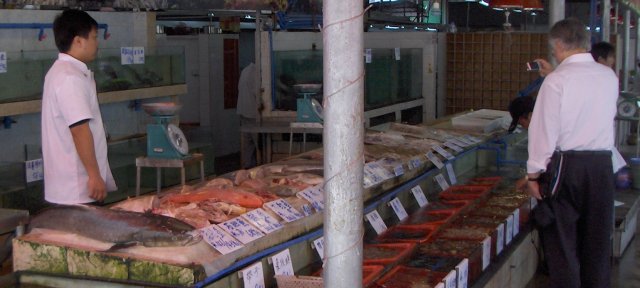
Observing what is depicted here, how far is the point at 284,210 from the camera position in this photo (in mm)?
4234

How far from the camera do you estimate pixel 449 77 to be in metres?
15.2

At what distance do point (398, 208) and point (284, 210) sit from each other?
5.21ft

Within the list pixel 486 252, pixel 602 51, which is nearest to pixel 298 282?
pixel 486 252

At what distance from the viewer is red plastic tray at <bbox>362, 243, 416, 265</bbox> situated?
449cm

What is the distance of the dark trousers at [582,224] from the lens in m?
4.73

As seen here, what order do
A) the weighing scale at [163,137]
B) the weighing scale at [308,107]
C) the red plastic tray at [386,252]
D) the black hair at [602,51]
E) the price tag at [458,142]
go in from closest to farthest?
the red plastic tray at [386,252], the weighing scale at [163,137], the price tag at [458,142], the black hair at [602,51], the weighing scale at [308,107]

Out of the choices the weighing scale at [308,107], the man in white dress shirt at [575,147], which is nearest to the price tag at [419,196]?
the man in white dress shirt at [575,147]

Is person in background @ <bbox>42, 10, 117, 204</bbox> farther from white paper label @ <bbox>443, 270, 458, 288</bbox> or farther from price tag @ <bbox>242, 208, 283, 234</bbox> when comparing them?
white paper label @ <bbox>443, 270, 458, 288</bbox>

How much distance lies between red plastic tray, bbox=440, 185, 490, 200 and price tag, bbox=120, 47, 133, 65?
3.79 meters

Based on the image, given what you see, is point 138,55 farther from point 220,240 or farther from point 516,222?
point 220,240

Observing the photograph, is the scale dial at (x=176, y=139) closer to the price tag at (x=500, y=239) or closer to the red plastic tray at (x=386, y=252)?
the red plastic tray at (x=386, y=252)

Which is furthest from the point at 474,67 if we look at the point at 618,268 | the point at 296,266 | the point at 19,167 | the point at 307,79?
the point at 296,266

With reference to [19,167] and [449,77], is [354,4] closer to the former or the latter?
[19,167]

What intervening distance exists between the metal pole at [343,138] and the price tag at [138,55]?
20.6 feet
